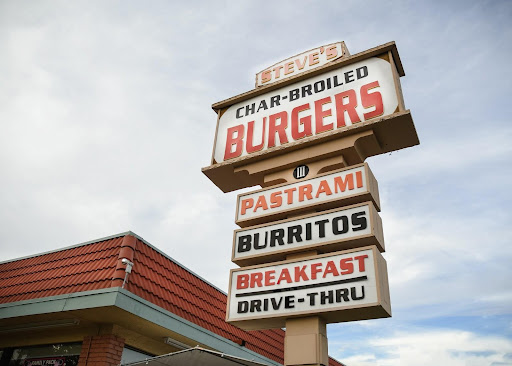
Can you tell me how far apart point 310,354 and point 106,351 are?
4.73m

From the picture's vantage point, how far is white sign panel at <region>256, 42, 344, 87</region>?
9.78 meters

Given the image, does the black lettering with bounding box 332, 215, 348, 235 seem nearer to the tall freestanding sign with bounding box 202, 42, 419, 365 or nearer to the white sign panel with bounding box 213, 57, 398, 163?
the tall freestanding sign with bounding box 202, 42, 419, 365

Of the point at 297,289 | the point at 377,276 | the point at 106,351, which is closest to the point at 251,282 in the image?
the point at 297,289

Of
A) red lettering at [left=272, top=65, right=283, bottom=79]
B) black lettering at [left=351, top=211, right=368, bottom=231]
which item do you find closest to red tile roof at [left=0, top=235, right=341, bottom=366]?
black lettering at [left=351, top=211, right=368, bottom=231]

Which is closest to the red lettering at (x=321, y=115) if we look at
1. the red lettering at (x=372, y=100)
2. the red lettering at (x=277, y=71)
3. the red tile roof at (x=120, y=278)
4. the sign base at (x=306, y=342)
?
the red lettering at (x=372, y=100)

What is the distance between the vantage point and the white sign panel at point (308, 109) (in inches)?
335

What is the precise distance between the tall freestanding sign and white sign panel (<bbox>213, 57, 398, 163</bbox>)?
0.03 m

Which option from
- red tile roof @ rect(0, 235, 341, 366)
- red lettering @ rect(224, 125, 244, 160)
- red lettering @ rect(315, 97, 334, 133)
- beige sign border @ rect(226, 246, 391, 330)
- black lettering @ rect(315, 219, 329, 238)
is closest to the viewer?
beige sign border @ rect(226, 246, 391, 330)

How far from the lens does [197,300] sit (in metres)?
11.2

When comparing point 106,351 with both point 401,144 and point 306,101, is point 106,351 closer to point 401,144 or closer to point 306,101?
point 306,101

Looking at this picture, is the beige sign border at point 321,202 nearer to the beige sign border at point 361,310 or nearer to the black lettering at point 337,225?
the black lettering at point 337,225

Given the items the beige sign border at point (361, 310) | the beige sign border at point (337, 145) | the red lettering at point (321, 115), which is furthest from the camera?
the red lettering at point (321, 115)

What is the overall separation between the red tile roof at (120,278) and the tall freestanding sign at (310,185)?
2487 millimetres

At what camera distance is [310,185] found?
809 cm
